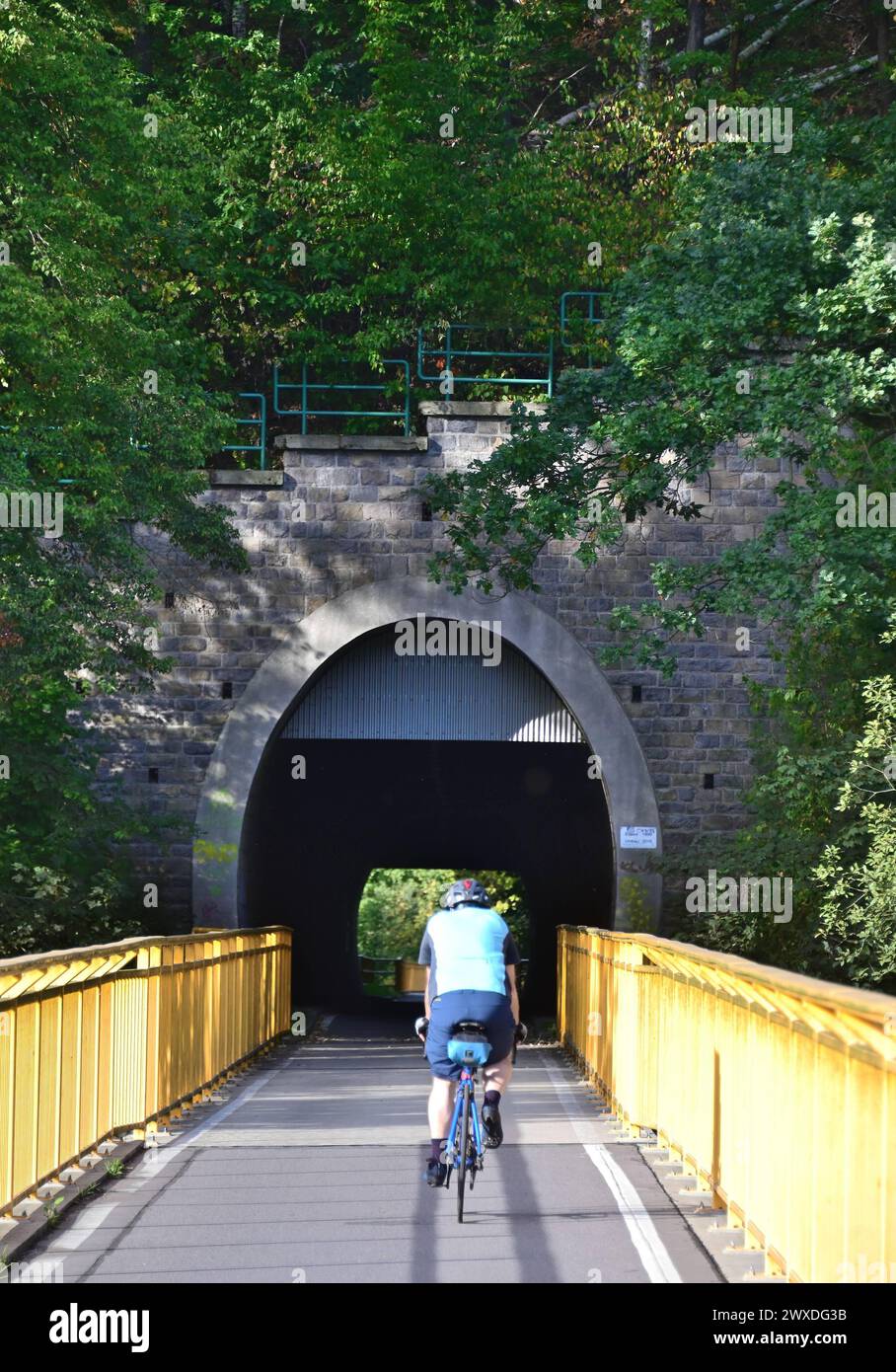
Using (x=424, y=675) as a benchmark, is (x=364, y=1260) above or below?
below

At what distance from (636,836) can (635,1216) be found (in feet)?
53.4

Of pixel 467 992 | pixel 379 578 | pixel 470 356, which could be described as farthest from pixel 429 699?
pixel 467 992

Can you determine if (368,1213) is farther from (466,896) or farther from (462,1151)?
(466,896)

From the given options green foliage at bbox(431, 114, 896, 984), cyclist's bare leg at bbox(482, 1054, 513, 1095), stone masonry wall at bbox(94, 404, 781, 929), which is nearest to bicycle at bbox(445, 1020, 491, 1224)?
cyclist's bare leg at bbox(482, 1054, 513, 1095)

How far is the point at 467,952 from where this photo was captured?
864 cm

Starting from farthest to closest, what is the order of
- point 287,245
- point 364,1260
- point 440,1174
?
point 287,245
point 440,1174
point 364,1260

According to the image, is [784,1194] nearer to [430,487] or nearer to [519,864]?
[430,487]

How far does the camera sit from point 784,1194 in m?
6.14

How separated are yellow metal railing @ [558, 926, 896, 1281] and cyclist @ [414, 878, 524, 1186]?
92cm

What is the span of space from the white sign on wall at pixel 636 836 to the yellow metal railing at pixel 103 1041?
9128 mm

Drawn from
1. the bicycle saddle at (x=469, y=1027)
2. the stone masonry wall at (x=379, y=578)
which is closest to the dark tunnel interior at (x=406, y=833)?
the stone masonry wall at (x=379, y=578)
